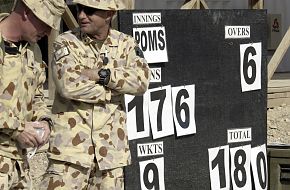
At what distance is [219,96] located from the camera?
6.51 m

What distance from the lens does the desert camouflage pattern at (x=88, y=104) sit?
188 inches

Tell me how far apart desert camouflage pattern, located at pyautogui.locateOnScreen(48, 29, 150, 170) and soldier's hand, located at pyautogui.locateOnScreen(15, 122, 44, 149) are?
531 millimetres

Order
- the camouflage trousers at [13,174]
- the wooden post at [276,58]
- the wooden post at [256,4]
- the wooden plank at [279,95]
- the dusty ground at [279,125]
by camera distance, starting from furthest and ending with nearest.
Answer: the wooden plank at [279,95] → the wooden post at [276,58] → the wooden post at [256,4] → the dusty ground at [279,125] → the camouflage trousers at [13,174]

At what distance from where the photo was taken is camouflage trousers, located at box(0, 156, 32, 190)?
4.18 metres

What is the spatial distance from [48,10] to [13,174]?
83 centimetres

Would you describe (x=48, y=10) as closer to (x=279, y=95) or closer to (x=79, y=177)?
(x=79, y=177)

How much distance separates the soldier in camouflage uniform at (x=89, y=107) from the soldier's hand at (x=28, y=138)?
531 millimetres

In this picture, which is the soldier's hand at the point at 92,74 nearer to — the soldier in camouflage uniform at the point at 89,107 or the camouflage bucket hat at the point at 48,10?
the soldier in camouflage uniform at the point at 89,107

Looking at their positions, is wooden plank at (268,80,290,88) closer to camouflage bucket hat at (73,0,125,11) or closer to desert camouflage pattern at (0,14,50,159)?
camouflage bucket hat at (73,0,125,11)

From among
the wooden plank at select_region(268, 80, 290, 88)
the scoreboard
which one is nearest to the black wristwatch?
the scoreboard

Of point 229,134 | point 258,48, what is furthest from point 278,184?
point 258,48

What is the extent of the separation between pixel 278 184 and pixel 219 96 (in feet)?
3.13

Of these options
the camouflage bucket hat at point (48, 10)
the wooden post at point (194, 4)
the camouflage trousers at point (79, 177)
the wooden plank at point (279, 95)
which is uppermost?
the wooden post at point (194, 4)

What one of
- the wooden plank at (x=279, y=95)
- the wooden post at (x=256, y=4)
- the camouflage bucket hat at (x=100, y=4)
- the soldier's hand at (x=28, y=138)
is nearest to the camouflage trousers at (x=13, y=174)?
the soldier's hand at (x=28, y=138)
